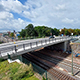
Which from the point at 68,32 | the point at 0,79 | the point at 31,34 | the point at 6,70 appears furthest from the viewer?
the point at 68,32

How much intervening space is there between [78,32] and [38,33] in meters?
48.0

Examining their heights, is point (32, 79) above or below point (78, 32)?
below

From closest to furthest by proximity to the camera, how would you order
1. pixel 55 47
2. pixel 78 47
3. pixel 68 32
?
pixel 78 47 → pixel 55 47 → pixel 68 32

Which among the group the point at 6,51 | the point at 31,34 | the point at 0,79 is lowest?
the point at 0,79

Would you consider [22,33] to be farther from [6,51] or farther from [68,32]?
[68,32]

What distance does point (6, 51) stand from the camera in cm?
902

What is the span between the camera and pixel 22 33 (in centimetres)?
4681

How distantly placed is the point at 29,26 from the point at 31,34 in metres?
5.49

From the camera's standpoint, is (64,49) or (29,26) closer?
(64,49)

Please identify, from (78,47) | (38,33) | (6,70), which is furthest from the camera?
(38,33)

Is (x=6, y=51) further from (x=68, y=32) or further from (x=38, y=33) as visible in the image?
(x=68, y=32)

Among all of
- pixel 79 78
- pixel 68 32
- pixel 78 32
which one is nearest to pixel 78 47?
pixel 79 78

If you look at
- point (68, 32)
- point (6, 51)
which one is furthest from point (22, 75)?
point (68, 32)

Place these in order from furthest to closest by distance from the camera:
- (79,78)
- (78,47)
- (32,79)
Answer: (78,47) < (79,78) < (32,79)
